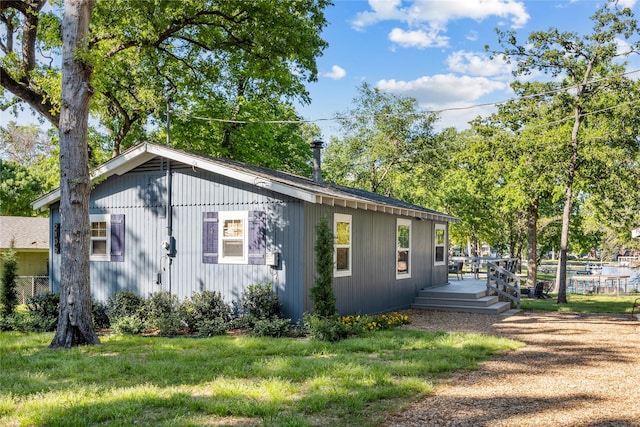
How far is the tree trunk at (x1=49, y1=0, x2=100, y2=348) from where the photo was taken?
8.87 meters

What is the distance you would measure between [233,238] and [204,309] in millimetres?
1601

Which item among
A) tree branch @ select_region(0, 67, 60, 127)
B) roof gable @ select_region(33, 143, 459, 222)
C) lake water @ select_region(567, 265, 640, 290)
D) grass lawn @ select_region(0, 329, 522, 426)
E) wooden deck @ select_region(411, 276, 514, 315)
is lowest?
lake water @ select_region(567, 265, 640, 290)

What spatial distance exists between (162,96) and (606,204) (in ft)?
59.2

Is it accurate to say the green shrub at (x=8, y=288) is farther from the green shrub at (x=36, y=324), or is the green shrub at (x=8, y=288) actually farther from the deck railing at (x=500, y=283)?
the deck railing at (x=500, y=283)

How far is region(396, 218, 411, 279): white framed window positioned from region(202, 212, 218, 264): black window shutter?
548 cm

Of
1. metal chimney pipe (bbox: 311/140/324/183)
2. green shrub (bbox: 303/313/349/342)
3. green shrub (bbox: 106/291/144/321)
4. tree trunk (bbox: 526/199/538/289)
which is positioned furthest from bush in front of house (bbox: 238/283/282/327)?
tree trunk (bbox: 526/199/538/289)

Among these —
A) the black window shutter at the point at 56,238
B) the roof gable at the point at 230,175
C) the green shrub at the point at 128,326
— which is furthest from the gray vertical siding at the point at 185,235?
the green shrub at the point at 128,326

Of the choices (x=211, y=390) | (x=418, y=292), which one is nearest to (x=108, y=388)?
(x=211, y=390)

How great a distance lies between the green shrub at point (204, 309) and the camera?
1084cm

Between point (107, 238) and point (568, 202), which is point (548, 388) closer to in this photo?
point (107, 238)

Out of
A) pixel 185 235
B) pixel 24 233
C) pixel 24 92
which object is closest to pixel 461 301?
pixel 185 235

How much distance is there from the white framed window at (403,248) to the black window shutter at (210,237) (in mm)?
5482

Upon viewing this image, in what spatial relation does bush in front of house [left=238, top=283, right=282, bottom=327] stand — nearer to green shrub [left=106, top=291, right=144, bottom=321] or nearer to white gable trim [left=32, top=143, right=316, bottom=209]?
white gable trim [left=32, top=143, right=316, bottom=209]

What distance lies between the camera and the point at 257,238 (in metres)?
10.9
